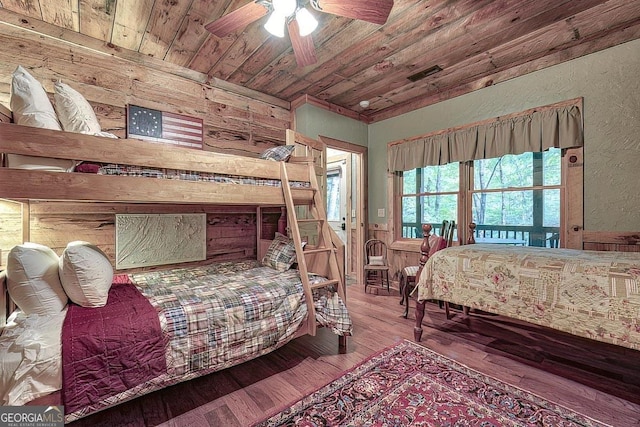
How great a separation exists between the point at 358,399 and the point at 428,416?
1.26 ft

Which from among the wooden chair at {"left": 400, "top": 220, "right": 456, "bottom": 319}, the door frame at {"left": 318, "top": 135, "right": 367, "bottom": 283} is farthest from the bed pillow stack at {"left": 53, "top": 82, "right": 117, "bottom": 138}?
the door frame at {"left": 318, "top": 135, "right": 367, "bottom": 283}

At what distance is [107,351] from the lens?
135cm

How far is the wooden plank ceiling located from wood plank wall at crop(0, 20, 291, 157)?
12 centimetres

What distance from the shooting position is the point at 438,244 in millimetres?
2988

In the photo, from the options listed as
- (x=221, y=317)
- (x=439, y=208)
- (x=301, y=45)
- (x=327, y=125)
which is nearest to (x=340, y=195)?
(x=327, y=125)

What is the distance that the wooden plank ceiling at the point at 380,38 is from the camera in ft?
7.04

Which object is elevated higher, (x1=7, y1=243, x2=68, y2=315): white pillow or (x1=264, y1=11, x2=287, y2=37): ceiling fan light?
(x1=264, y1=11, x2=287, y2=37): ceiling fan light

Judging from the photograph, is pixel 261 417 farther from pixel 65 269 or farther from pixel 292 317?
pixel 65 269

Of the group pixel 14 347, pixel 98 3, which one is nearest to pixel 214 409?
pixel 14 347

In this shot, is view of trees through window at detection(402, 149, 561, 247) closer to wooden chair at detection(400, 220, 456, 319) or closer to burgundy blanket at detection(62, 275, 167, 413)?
wooden chair at detection(400, 220, 456, 319)

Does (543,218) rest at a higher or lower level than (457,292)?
higher

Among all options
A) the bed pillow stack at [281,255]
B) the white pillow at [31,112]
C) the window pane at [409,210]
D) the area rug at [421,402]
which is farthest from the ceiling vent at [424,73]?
the white pillow at [31,112]

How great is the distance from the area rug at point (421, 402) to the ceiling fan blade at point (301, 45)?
7.64 ft

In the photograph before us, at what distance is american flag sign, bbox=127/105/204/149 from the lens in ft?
9.04
